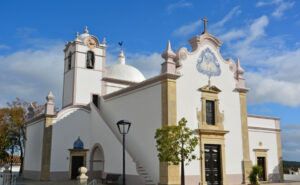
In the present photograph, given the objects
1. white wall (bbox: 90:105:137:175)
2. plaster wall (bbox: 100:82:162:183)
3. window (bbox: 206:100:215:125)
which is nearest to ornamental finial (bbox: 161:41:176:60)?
plaster wall (bbox: 100:82:162:183)

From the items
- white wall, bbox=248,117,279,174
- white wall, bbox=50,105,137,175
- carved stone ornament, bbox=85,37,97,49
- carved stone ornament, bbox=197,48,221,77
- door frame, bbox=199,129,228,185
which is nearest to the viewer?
door frame, bbox=199,129,228,185

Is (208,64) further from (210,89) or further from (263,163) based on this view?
(263,163)

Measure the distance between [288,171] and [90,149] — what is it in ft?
79.5

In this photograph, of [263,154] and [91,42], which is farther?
[91,42]

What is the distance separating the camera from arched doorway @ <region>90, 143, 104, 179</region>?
2334cm

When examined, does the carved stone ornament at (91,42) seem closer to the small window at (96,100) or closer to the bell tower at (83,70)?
the bell tower at (83,70)

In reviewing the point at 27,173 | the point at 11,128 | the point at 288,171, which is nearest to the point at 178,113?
the point at 27,173

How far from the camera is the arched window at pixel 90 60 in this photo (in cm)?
2655

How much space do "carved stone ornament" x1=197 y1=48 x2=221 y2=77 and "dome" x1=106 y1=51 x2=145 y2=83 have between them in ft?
30.2

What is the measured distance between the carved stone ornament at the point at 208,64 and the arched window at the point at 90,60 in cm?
1016

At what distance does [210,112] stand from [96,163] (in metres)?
9.36

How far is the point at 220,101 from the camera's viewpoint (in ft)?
67.8

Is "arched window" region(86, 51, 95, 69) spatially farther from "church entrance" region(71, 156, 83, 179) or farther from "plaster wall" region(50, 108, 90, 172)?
"church entrance" region(71, 156, 83, 179)

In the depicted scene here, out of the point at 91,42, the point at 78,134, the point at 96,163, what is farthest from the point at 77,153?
the point at 91,42
